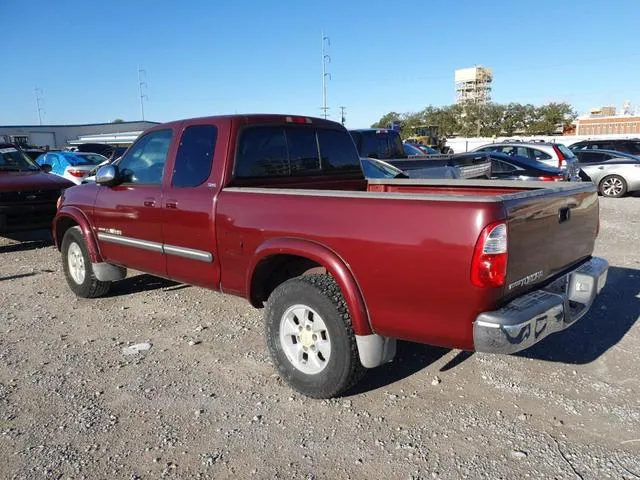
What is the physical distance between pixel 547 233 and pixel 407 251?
3.11ft

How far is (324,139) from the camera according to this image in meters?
4.82

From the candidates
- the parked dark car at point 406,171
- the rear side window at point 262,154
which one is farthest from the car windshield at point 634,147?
the rear side window at point 262,154

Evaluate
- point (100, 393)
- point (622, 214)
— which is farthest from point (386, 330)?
point (622, 214)

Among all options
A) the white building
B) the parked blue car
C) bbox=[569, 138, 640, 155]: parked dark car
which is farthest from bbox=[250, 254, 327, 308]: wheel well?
the white building

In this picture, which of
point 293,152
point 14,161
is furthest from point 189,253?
point 14,161

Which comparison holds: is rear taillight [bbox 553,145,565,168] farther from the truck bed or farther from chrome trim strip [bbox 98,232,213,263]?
chrome trim strip [bbox 98,232,213,263]

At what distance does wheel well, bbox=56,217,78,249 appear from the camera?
611 cm

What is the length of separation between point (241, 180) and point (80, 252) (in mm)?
2720

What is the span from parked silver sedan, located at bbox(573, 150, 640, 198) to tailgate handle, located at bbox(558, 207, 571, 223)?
43.2 ft

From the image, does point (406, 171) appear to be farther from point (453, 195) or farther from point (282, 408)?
point (282, 408)

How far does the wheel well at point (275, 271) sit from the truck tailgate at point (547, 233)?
133 centimetres

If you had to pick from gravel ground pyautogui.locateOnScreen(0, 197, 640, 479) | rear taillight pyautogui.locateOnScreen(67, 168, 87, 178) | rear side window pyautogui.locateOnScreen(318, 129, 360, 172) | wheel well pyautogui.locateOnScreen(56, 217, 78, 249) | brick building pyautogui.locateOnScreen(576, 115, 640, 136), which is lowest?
gravel ground pyautogui.locateOnScreen(0, 197, 640, 479)

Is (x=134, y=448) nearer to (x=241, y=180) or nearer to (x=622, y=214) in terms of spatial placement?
(x=241, y=180)

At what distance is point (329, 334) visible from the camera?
3.38m
